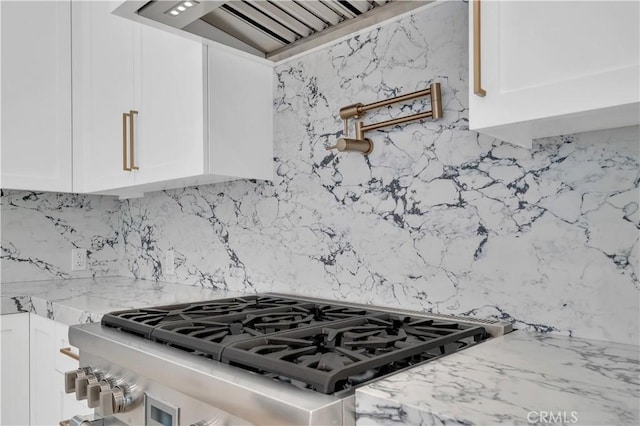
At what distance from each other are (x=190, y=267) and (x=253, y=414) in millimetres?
1493

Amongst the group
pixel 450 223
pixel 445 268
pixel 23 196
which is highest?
pixel 23 196

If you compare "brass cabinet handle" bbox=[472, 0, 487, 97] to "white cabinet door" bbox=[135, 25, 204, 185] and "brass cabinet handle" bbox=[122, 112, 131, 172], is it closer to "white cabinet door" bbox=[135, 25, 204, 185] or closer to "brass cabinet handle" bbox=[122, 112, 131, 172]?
"white cabinet door" bbox=[135, 25, 204, 185]

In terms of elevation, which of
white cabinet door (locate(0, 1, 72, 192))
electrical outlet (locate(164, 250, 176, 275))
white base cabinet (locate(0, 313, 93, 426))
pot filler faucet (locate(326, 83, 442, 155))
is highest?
white cabinet door (locate(0, 1, 72, 192))

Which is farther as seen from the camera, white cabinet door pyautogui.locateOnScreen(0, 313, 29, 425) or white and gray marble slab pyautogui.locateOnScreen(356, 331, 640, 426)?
white cabinet door pyautogui.locateOnScreen(0, 313, 29, 425)

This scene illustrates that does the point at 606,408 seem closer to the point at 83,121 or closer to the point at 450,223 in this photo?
the point at 450,223

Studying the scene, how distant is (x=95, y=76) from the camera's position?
2.15 meters

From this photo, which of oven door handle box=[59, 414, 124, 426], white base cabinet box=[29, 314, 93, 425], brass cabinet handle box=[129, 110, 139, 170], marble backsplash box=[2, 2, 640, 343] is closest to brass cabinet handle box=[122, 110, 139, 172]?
brass cabinet handle box=[129, 110, 139, 170]

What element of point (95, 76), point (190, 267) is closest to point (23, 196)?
point (95, 76)

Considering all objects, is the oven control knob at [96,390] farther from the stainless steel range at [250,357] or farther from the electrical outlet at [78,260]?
the electrical outlet at [78,260]

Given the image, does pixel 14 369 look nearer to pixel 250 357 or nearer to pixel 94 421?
pixel 94 421

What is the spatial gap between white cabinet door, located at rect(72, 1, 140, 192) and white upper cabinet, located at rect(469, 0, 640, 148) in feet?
4.73

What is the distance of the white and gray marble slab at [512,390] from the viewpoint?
0.64 meters

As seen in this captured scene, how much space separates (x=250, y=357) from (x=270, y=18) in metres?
1.11

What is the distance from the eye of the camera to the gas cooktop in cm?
81
